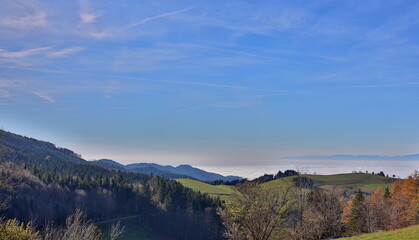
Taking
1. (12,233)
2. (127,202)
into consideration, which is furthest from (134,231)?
(12,233)

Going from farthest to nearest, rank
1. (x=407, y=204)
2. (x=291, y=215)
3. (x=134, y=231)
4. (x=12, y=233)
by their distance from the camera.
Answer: (x=134, y=231) < (x=407, y=204) < (x=291, y=215) < (x=12, y=233)

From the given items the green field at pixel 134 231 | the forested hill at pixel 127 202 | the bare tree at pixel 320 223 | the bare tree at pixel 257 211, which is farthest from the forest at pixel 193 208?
the green field at pixel 134 231

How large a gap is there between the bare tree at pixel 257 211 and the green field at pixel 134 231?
9554 cm

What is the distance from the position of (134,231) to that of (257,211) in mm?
110948

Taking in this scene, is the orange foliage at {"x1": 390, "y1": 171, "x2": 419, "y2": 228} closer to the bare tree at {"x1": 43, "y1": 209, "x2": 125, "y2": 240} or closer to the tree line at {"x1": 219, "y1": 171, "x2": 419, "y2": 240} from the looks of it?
the tree line at {"x1": 219, "y1": 171, "x2": 419, "y2": 240}

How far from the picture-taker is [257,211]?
5034cm

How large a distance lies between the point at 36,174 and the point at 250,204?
147 metres

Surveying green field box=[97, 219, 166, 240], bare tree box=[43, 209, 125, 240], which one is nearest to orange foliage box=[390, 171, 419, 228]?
bare tree box=[43, 209, 125, 240]

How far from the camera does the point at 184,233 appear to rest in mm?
163875

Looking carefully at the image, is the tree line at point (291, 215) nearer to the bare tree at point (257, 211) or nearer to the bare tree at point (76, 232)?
the bare tree at point (257, 211)

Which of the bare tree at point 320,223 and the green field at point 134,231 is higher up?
the bare tree at point 320,223

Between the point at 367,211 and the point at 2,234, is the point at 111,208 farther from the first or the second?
the point at 2,234

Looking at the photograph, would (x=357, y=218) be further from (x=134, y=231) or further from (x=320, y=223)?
(x=134, y=231)

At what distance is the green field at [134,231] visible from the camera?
467 feet
